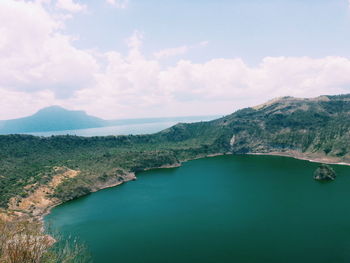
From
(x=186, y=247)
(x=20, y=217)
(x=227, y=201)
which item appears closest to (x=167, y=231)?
(x=186, y=247)

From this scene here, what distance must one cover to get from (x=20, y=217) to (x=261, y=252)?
105 metres

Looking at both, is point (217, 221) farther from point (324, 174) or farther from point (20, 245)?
point (324, 174)

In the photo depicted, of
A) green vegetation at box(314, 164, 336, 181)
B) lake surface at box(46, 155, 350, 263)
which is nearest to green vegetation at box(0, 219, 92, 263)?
lake surface at box(46, 155, 350, 263)

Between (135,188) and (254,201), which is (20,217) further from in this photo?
(254,201)

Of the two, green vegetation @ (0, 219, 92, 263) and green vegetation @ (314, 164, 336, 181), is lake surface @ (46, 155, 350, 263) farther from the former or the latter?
green vegetation @ (0, 219, 92, 263)

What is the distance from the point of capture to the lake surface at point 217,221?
82.7 m

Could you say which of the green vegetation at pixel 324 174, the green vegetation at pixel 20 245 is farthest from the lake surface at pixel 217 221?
the green vegetation at pixel 20 245

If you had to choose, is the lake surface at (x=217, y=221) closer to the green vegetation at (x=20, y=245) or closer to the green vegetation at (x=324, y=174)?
the green vegetation at (x=324, y=174)

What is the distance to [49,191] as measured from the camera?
150 m

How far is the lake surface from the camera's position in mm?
82688

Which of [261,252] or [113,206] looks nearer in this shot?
[261,252]

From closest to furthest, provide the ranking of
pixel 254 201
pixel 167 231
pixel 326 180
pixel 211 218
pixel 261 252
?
pixel 261 252, pixel 167 231, pixel 211 218, pixel 254 201, pixel 326 180

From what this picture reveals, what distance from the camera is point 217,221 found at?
109 metres

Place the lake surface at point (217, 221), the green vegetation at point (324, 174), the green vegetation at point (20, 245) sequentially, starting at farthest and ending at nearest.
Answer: the green vegetation at point (324, 174)
the lake surface at point (217, 221)
the green vegetation at point (20, 245)
